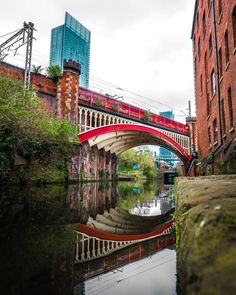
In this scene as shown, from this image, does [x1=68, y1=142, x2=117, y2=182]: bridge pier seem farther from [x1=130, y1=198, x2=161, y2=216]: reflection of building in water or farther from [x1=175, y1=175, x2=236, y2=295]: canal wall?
[x1=175, y1=175, x2=236, y2=295]: canal wall

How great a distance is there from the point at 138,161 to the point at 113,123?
1331 inches

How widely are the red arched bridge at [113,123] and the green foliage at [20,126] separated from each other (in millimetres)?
7075

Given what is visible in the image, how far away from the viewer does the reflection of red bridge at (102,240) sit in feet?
12.0

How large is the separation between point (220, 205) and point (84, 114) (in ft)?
81.9

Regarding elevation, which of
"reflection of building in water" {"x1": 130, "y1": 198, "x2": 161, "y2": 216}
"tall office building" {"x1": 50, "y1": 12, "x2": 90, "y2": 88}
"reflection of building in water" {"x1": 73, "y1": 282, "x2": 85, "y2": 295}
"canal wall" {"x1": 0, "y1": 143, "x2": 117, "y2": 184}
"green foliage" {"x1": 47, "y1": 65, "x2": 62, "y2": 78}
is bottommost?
"reflection of building in water" {"x1": 130, "y1": 198, "x2": 161, "y2": 216}

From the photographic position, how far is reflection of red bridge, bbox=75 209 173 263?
3672 mm

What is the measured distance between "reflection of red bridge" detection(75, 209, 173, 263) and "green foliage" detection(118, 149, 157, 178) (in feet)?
164

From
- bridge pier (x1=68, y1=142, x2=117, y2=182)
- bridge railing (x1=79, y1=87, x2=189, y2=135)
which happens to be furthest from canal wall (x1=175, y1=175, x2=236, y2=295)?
bridge railing (x1=79, y1=87, x2=189, y2=135)

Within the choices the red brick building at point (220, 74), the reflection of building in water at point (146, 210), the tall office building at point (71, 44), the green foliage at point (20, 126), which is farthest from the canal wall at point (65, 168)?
the tall office building at point (71, 44)

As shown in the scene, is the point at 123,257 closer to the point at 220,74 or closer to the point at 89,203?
the point at 89,203

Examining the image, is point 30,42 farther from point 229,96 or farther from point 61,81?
point 229,96

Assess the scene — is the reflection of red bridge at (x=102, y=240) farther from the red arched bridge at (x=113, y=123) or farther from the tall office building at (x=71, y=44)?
the tall office building at (x=71, y=44)

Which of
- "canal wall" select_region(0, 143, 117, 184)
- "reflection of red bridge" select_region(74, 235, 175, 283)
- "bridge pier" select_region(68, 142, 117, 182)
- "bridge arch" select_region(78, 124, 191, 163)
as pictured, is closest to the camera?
"reflection of red bridge" select_region(74, 235, 175, 283)

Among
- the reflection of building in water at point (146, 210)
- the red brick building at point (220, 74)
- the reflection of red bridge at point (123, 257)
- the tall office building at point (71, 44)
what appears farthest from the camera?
the tall office building at point (71, 44)
